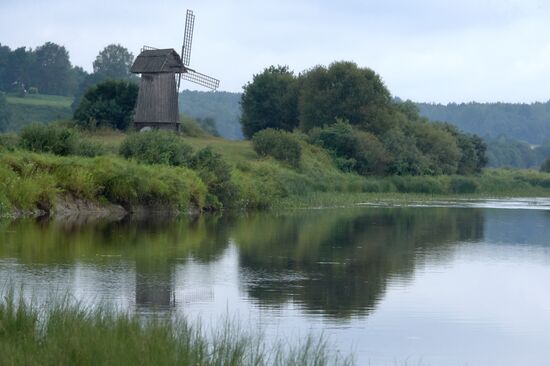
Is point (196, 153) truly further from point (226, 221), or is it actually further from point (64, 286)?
point (64, 286)

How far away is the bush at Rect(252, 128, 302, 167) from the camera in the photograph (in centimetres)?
6625

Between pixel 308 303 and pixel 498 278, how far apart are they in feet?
23.6

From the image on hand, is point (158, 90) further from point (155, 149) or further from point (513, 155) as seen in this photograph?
point (513, 155)

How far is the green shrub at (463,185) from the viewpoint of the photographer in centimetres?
8050

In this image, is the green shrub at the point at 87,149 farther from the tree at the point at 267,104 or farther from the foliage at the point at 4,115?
the foliage at the point at 4,115

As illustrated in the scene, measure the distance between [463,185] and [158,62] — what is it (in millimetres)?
25927

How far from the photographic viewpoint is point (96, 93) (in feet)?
240

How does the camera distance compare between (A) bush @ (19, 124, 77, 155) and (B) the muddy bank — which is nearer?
(B) the muddy bank

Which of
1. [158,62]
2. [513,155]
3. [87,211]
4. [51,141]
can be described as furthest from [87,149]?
[513,155]

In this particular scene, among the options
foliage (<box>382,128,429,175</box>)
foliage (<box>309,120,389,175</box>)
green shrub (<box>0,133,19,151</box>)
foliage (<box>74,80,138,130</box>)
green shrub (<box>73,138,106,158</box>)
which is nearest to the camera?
green shrub (<box>0,133,19,151</box>)

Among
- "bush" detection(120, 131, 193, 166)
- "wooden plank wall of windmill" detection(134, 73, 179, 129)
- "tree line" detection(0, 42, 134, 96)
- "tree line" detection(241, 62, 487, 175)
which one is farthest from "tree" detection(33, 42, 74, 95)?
"bush" detection(120, 131, 193, 166)

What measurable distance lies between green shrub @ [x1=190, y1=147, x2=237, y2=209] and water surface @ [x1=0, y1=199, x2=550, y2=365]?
239 inches

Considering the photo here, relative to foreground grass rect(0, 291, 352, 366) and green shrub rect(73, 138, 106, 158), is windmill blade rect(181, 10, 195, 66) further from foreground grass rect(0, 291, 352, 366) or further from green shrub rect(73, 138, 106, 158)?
foreground grass rect(0, 291, 352, 366)

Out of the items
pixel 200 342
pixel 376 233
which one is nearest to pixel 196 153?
pixel 376 233
